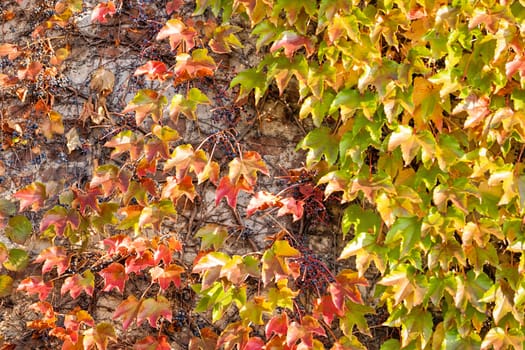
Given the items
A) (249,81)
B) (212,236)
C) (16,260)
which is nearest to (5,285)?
(16,260)

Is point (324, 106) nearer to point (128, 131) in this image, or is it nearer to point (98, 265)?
point (128, 131)

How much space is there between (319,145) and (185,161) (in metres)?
0.47

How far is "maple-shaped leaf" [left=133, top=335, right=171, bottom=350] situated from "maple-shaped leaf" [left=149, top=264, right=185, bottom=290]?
20 cm

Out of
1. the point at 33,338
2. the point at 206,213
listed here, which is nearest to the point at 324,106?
the point at 206,213

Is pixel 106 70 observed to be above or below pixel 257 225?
above

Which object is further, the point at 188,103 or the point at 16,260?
the point at 16,260

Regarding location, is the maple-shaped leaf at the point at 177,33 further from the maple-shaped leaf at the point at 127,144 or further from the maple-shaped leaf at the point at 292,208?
the maple-shaped leaf at the point at 292,208

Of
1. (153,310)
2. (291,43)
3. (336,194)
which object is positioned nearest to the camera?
(291,43)

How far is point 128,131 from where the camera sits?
7.35 feet

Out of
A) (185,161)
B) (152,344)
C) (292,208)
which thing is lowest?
(152,344)

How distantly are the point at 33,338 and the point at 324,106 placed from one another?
4.60 ft

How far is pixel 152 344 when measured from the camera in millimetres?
2238

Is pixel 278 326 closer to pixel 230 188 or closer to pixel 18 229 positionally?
pixel 230 188

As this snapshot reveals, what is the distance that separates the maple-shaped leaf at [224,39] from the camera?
7.43 feet
